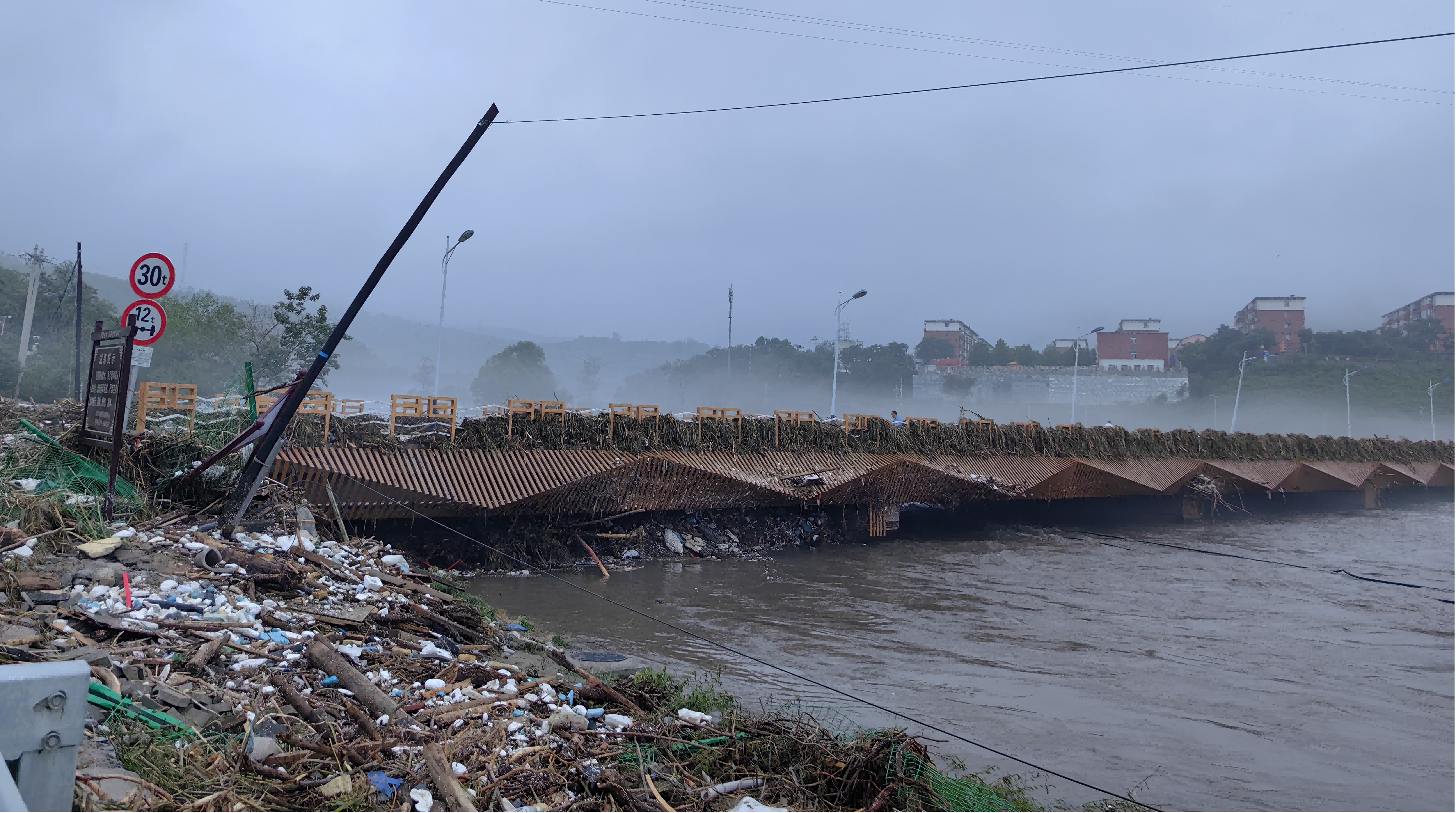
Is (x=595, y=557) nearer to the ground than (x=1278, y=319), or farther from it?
nearer to the ground

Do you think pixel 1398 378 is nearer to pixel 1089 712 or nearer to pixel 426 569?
pixel 1089 712

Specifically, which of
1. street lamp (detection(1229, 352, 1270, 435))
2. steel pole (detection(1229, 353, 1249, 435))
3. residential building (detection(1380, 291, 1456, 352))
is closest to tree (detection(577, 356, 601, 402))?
street lamp (detection(1229, 352, 1270, 435))

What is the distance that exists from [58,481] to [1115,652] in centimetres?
1395

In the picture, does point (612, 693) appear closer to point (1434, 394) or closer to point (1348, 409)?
point (1434, 394)

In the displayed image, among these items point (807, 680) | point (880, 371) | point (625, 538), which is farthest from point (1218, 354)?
point (807, 680)

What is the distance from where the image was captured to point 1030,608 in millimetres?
14508

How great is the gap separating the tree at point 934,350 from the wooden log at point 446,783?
90.3 meters

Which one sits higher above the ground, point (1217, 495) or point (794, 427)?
point (794, 427)

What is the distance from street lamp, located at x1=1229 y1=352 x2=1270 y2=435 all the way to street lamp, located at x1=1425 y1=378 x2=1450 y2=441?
47329 mm

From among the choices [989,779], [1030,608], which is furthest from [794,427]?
[989,779]

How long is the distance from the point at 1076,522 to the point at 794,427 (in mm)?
14221

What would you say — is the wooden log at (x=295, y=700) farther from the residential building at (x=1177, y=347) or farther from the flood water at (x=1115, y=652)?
the residential building at (x=1177, y=347)

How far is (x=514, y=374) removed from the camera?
89.4 meters

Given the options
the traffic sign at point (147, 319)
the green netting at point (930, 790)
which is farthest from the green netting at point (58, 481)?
the green netting at point (930, 790)
